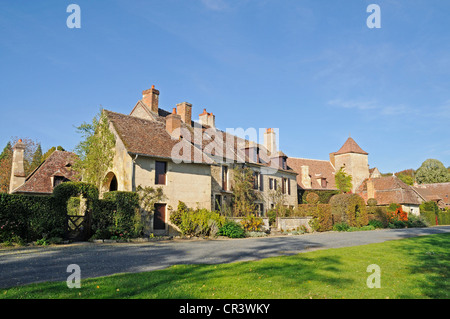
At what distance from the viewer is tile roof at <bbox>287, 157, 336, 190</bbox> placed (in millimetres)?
41156

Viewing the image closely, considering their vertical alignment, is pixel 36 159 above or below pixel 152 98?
below

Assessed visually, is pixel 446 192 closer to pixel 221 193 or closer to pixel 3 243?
pixel 221 193

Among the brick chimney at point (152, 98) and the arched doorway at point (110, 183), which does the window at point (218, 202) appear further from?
the brick chimney at point (152, 98)

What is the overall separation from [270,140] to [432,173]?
53063 millimetres

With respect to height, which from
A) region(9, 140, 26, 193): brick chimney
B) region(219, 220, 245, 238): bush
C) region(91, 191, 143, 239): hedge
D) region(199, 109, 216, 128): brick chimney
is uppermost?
region(199, 109, 216, 128): brick chimney

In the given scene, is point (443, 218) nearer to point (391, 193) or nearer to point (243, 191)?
point (391, 193)

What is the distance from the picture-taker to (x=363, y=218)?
30297 millimetres

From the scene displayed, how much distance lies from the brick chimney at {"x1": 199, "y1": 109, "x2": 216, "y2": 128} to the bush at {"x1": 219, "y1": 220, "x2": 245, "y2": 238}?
48.9 ft

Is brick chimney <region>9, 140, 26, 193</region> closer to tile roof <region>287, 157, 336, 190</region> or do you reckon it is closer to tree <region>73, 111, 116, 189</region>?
tree <region>73, 111, 116, 189</region>

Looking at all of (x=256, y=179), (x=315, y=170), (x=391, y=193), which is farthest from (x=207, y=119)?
(x=391, y=193)

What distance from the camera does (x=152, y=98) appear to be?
28.9 metres

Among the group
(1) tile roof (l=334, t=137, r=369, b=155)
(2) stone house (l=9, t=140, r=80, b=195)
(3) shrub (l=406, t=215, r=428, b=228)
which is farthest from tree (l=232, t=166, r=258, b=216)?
(1) tile roof (l=334, t=137, r=369, b=155)
